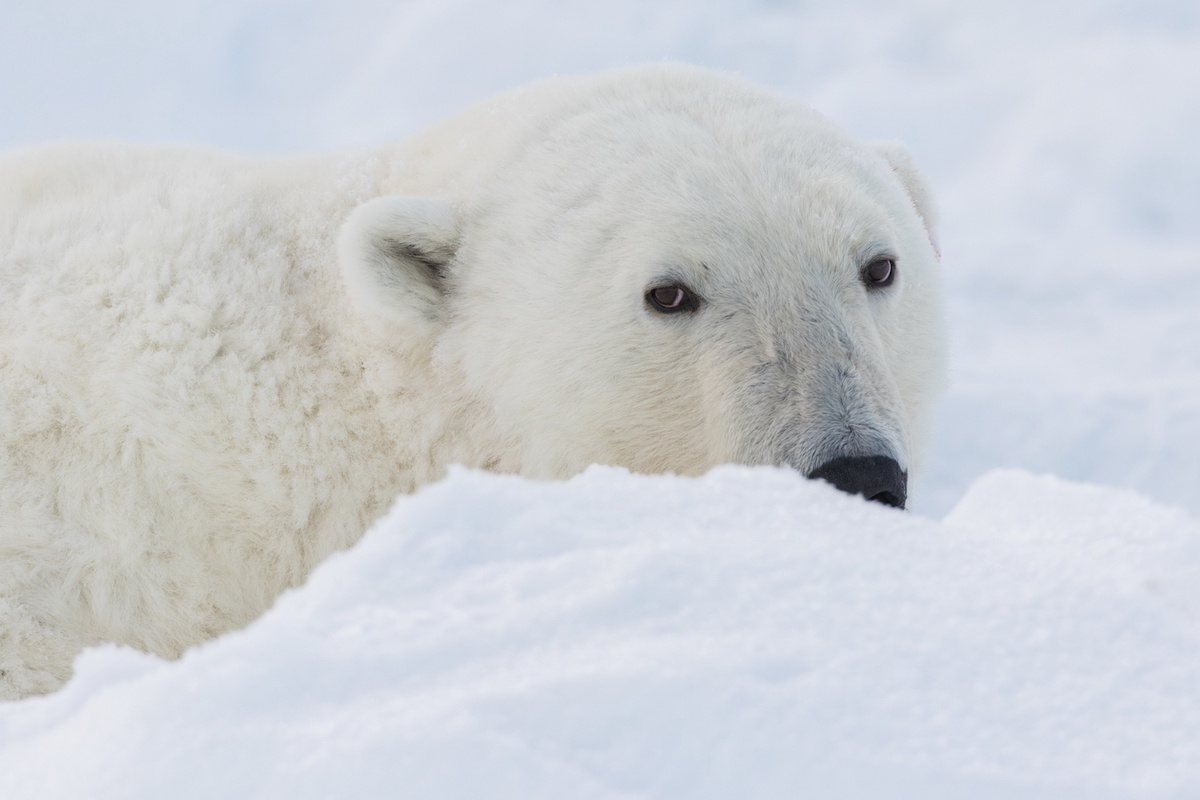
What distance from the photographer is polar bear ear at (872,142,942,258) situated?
369 centimetres

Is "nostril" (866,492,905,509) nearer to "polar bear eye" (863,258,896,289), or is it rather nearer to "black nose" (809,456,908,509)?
"black nose" (809,456,908,509)

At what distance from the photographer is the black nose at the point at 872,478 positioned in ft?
7.73

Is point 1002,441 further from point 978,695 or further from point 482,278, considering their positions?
point 978,695

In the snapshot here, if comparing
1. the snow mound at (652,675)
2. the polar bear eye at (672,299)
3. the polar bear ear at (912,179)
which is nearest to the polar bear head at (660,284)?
the polar bear eye at (672,299)

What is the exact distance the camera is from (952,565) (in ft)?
4.37

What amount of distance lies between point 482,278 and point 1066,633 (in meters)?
2.02

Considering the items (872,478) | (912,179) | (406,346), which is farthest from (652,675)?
(912,179)

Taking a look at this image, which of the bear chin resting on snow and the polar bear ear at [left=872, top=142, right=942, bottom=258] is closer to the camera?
the bear chin resting on snow

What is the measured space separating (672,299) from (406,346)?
0.71m

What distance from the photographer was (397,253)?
2881mm

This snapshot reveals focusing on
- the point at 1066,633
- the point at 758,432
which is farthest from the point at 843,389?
the point at 1066,633

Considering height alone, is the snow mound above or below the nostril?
below

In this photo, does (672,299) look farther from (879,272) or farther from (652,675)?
(652,675)

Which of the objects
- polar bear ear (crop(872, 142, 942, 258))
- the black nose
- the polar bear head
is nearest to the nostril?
the black nose
